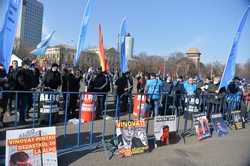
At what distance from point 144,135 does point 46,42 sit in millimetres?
9670

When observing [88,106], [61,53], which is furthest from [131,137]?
[61,53]

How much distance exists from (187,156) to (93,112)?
2.25m

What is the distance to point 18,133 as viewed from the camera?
5.36 m

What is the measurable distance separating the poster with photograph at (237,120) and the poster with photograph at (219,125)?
4.11 ft

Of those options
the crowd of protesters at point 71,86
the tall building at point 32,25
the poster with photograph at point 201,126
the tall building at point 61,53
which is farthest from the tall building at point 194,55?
the poster with photograph at point 201,126

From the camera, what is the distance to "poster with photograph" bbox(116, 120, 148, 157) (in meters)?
7.09

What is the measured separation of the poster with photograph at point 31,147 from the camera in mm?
5238

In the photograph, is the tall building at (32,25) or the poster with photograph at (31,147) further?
the tall building at (32,25)

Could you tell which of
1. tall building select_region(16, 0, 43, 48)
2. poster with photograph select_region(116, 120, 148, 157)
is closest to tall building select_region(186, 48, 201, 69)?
tall building select_region(16, 0, 43, 48)

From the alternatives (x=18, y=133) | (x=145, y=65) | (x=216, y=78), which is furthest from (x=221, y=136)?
(x=145, y=65)

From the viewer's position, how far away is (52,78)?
10.1 metres

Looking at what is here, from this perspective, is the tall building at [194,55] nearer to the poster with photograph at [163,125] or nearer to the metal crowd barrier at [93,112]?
the metal crowd barrier at [93,112]

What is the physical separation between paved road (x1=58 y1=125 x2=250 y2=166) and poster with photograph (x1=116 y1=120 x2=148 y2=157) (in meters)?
0.16

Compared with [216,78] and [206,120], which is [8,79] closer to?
[206,120]
